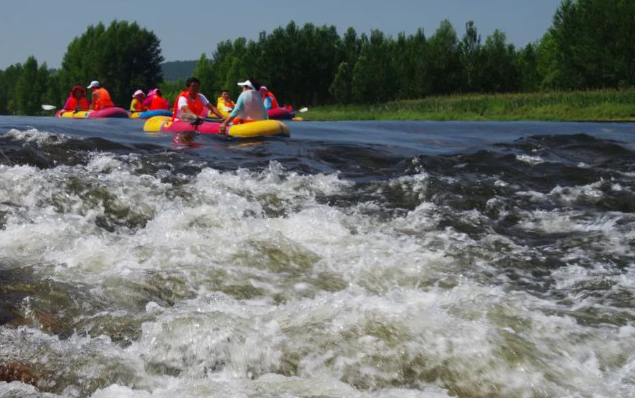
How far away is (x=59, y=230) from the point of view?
5441mm

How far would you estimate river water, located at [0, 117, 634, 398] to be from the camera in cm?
333

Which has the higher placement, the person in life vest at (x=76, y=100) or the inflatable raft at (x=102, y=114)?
the person in life vest at (x=76, y=100)

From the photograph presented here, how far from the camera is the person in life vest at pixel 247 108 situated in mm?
12617

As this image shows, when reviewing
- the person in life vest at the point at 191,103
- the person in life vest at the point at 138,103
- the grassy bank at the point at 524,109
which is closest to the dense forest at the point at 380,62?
the grassy bank at the point at 524,109

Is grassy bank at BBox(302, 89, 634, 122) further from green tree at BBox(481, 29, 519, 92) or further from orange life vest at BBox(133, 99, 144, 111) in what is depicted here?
orange life vest at BBox(133, 99, 144, 111)

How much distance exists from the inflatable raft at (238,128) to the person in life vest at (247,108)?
0.20 meters

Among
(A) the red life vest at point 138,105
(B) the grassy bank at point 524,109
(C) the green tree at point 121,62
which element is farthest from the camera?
Result: (C) the green tree at point 121,62

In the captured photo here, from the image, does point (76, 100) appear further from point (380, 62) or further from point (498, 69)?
point (498, 69)

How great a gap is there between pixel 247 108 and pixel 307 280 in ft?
27.6

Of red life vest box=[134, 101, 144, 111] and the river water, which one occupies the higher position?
red life vest box=[134, 101, 144, 111]

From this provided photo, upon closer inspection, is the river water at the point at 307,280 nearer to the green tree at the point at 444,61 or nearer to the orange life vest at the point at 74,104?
the orange life vest at the point at 74,104

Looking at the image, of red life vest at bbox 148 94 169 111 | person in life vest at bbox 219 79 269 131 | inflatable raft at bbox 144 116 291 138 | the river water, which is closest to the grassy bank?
red life vest at bbox 148 94 169 111

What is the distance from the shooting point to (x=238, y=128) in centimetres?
1231

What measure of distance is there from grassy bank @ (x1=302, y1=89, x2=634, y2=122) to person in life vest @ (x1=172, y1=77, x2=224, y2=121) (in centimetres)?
1588
